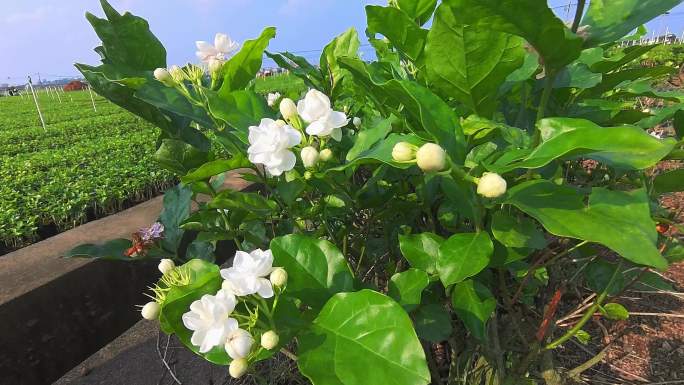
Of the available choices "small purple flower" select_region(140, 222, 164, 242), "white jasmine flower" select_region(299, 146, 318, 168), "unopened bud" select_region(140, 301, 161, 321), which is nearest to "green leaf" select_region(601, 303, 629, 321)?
"white jasmine flower" select_region(299, 146, 318, 168)

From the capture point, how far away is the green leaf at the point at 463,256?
1.61 feet

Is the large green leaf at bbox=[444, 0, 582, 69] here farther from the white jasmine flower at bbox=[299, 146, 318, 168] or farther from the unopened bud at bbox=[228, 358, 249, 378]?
the unopened bud at bbox=[228, 358, 249, 378]

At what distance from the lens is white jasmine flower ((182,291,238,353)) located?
48 cm

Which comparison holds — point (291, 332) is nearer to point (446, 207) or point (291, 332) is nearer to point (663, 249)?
point (446, 207)

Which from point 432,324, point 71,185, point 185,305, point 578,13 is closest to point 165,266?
point 185,305

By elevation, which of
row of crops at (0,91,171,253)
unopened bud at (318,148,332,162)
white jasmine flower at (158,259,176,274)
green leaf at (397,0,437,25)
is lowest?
row of crops at (0,91,171,253)

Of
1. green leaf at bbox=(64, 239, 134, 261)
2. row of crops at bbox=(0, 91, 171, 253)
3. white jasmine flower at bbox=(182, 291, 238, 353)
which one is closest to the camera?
white jasmine flower at bbox=(182, 291, 238, 353)

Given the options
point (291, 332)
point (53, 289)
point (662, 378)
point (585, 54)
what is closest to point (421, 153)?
point (291, 332)

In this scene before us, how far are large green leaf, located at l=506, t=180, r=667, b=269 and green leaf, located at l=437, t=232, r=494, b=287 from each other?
75 millimetres

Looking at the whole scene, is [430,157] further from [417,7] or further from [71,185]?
[71,185]

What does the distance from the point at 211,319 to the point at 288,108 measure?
1.02 feet

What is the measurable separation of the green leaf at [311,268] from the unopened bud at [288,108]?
0.60 feet

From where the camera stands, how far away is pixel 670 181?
60cm

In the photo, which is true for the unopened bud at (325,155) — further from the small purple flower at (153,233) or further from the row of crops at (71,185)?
the row of crops at (71,185)
